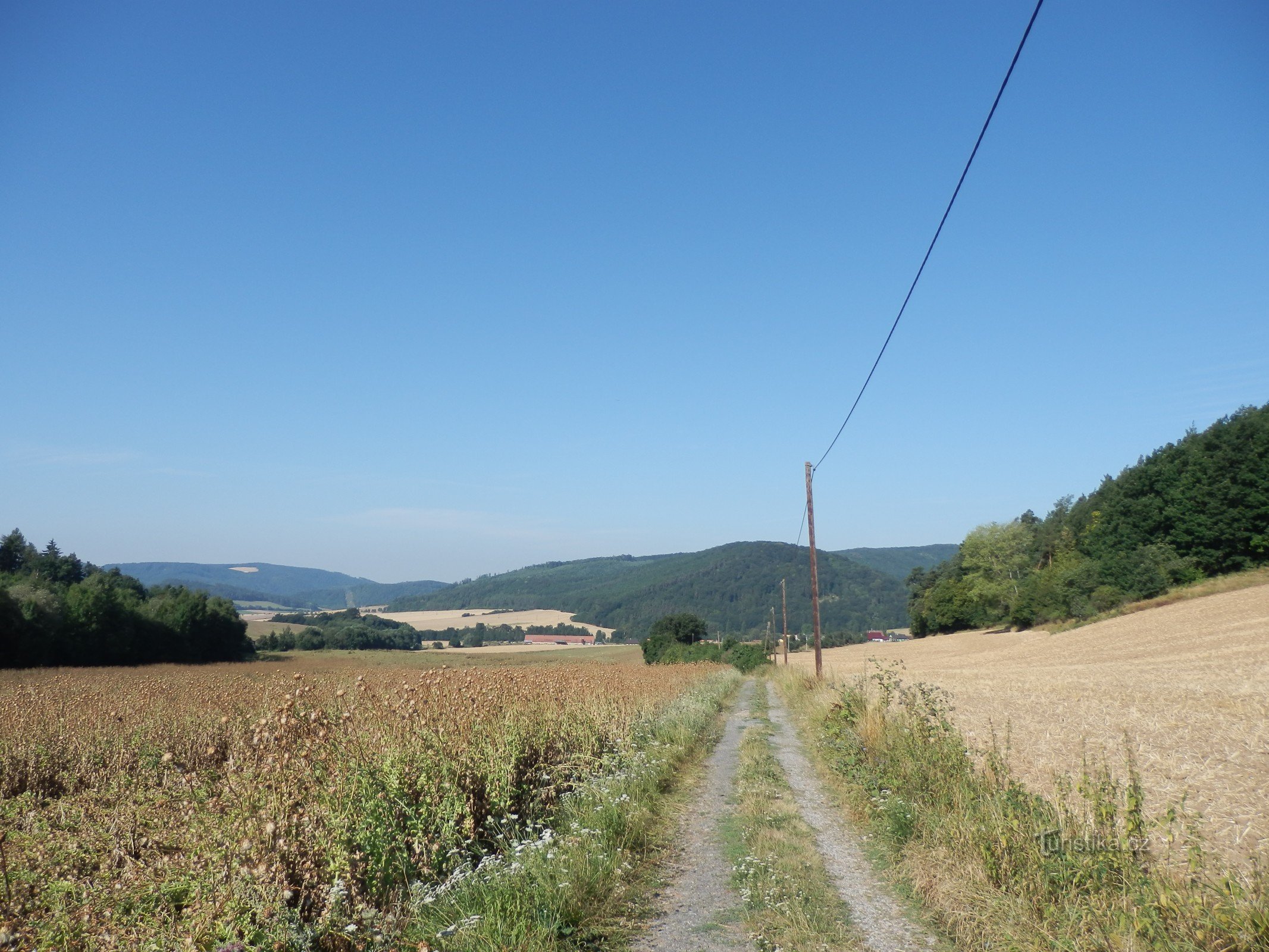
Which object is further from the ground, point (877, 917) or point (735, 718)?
point (877, 917)

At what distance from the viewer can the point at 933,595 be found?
9700 centimetres

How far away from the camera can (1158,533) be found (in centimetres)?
6231

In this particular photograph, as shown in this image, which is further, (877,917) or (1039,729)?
(1039,729)

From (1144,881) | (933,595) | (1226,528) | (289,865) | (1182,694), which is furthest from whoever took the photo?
(933,595)

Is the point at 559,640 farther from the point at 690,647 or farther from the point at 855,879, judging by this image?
the point at 855,879

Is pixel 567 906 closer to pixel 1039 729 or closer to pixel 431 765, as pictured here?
pixel 431 765

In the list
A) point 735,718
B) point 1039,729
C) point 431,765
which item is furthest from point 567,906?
point 735,718

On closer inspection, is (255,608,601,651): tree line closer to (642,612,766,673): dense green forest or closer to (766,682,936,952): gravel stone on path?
(642,612,766,673): dense green forest

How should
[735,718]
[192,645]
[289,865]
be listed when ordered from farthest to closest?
1. [192,645]
2. [735,718]
3. [289,865]

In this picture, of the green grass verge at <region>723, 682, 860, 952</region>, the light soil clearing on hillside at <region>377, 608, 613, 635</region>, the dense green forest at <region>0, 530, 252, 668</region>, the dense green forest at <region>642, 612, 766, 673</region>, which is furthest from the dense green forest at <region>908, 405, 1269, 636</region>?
the light soil clearing on hillside at <region>377, 608, 613, 635</region>

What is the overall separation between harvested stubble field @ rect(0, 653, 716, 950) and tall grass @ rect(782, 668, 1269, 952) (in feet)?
11.9

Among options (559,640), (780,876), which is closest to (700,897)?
(780,876)

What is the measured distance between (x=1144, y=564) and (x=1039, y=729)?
5200 cm

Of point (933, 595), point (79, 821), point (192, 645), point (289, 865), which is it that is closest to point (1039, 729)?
point (289, 865)
